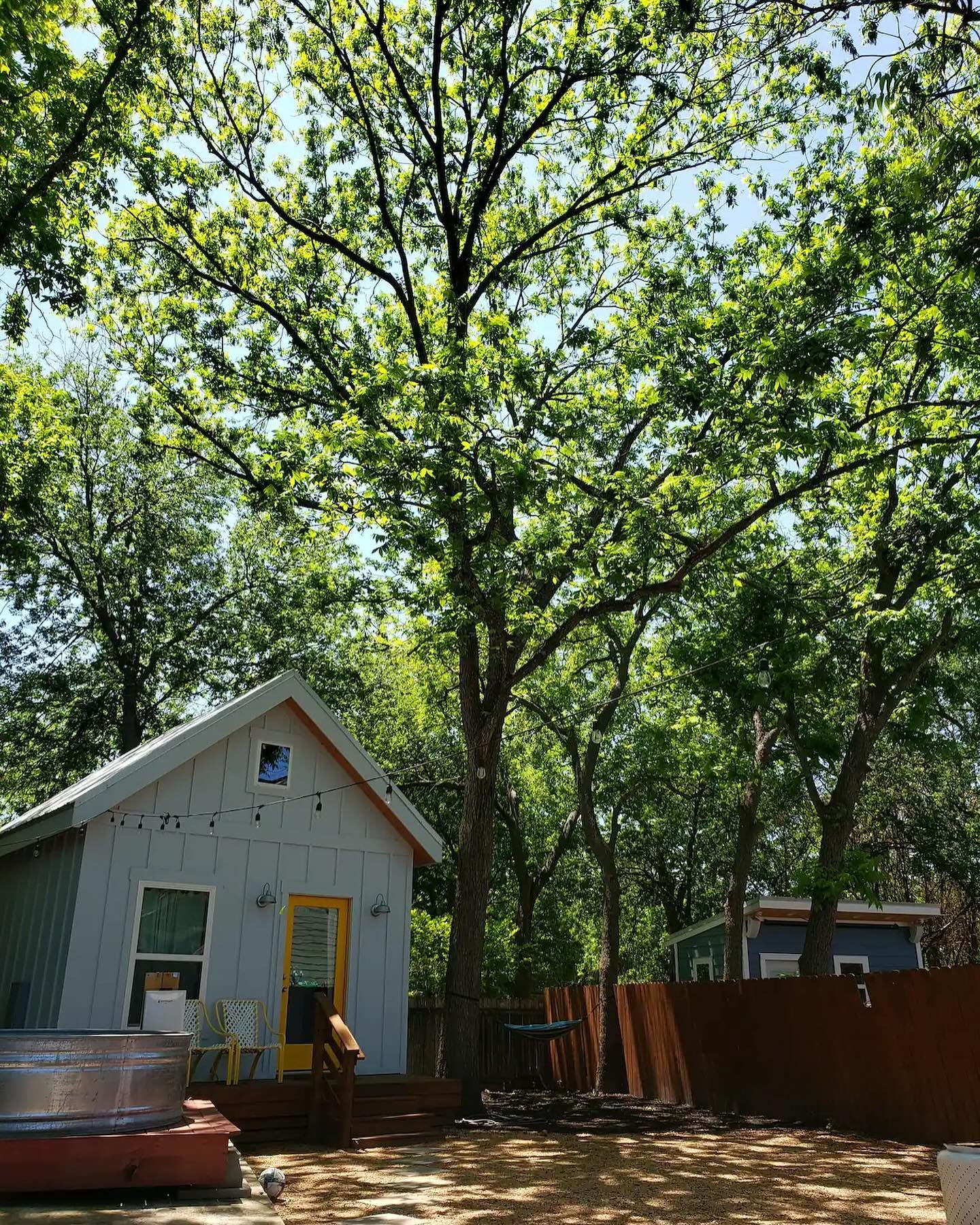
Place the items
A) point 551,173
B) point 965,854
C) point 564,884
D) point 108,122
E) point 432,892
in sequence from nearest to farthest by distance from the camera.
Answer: point 108,122, point 551,173, point 432,892, point 965,854, point 564,884

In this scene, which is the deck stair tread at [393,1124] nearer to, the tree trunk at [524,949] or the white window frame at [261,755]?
the white window frame at [261,755]

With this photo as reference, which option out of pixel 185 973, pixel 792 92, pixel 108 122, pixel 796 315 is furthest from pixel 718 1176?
pixel 792 92

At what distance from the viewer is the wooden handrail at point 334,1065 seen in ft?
29.1

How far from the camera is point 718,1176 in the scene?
297 inches

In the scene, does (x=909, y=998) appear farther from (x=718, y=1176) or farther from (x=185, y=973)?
(x=185, y=973)

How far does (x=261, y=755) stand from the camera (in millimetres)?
10641

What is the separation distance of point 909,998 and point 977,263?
6939 mm

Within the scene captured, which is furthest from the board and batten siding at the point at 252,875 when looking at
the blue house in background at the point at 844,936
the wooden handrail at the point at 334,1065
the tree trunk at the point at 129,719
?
the tree trunk at the point at 129,719

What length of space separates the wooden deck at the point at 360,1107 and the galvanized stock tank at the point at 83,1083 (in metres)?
3.48

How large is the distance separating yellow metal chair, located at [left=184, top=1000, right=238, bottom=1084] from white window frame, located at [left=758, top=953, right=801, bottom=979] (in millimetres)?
10707

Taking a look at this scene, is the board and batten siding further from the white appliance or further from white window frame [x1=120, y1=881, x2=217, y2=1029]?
the white appliance

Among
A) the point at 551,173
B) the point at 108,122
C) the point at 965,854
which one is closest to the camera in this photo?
the point at 108,122

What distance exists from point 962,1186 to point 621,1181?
9.94ft

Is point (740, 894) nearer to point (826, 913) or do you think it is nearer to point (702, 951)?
point (702, 951)
